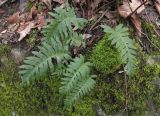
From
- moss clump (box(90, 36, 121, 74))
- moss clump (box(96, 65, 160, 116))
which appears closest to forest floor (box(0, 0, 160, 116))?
moss clump (box(90, 36, 121, 74))

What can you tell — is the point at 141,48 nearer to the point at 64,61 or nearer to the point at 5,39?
the point at 64,61

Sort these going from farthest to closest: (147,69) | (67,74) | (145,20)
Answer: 1. (145,20)
2. (147,69)
3. (67,74)

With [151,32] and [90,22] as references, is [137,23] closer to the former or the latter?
[151,32]

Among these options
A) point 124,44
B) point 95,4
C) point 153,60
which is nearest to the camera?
point 124,44

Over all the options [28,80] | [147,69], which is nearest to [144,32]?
[147,69]

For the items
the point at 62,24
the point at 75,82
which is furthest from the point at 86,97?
the point at 62,24

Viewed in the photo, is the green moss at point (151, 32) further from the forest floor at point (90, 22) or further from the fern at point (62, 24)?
the fern at point (62, 24)
